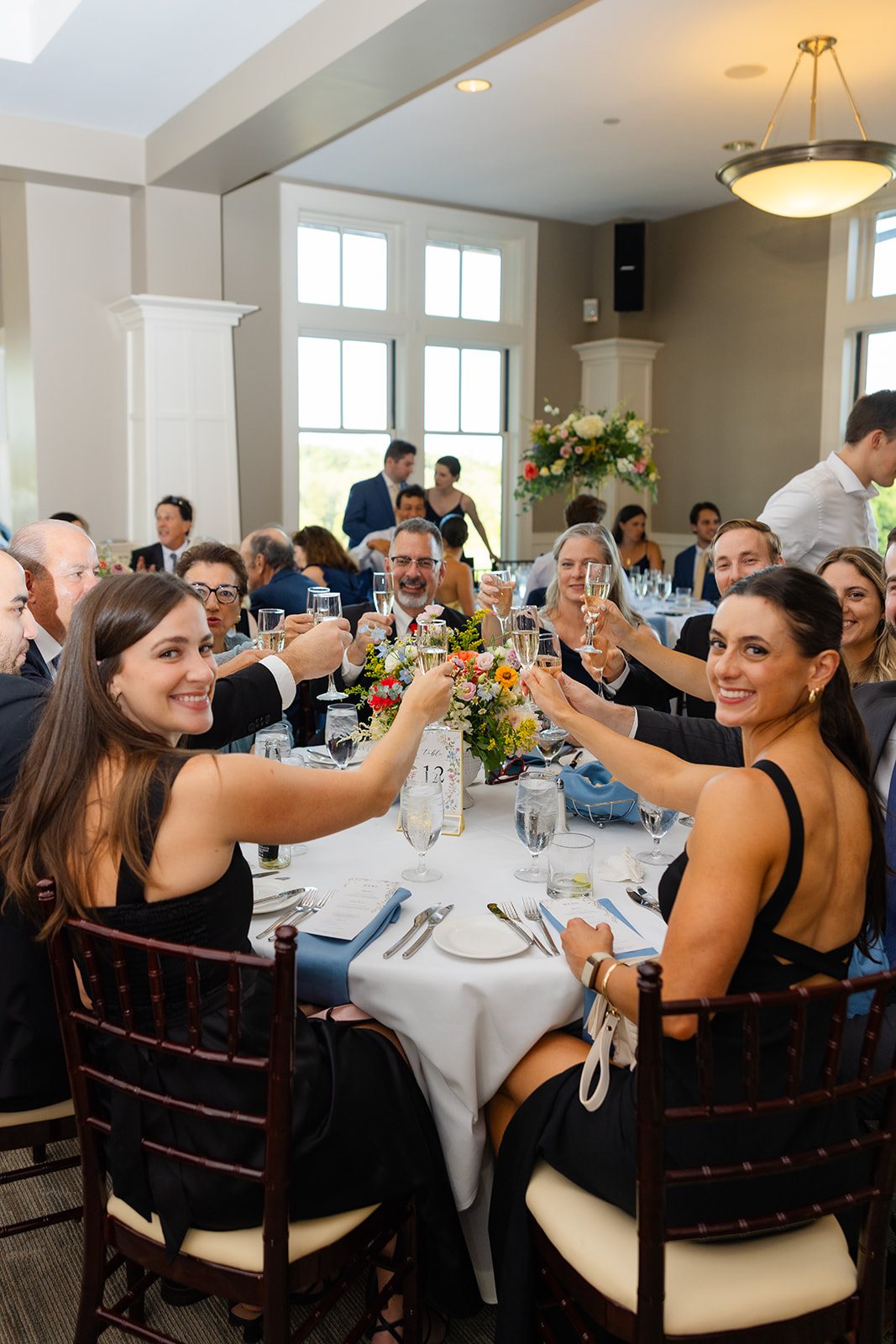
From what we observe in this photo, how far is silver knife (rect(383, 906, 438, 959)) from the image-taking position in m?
1.75

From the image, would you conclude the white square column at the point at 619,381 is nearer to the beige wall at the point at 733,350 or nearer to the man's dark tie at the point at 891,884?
the beige wall at the point at 733,350

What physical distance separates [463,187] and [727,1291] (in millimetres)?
7918

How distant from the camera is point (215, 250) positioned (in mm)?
6730

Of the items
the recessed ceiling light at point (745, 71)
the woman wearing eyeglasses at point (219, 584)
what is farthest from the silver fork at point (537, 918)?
the recessed ceiling light at point (745, 71)

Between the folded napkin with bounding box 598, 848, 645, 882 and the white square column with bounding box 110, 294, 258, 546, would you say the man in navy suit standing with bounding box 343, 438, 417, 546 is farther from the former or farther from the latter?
the folded napkin with bounding box 598, 848, 645, 882

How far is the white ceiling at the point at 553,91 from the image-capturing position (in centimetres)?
486

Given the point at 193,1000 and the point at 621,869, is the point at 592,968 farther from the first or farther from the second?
the point at 193,1000

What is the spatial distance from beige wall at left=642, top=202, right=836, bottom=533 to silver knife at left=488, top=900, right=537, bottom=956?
6850 mm

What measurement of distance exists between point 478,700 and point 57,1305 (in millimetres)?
1477

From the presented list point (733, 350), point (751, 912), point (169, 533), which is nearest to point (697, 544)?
point (733, 350)

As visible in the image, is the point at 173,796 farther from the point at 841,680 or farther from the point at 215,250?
the point at 215,250

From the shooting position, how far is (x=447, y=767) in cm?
232

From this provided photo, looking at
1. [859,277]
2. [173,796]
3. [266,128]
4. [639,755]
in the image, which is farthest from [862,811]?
[859,277]

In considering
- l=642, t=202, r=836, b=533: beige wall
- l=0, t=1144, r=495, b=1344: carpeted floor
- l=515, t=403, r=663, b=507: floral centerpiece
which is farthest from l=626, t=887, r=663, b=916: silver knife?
l=642, t=202, r=836, b=533: beige wall
